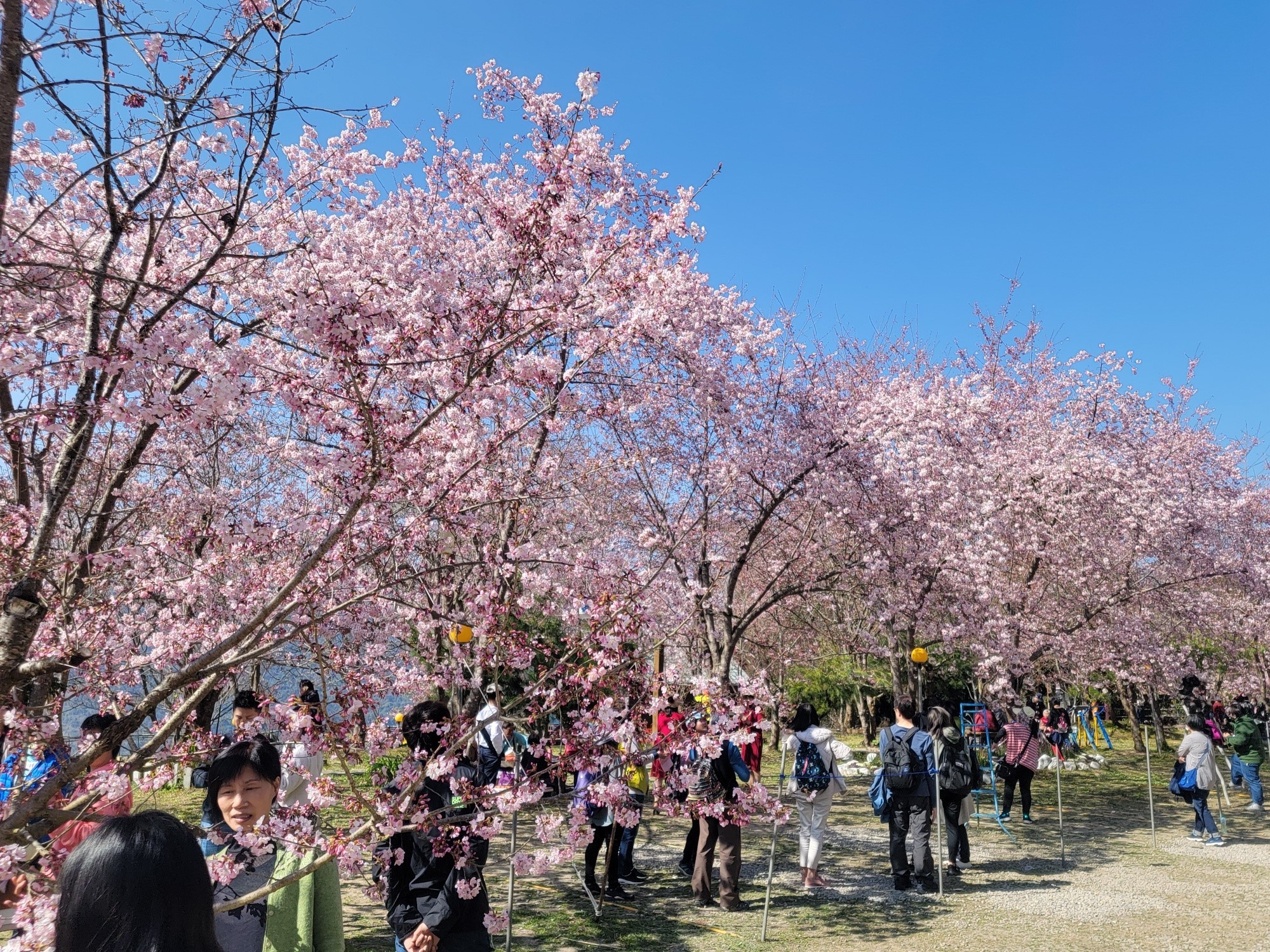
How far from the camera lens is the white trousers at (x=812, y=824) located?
803cm

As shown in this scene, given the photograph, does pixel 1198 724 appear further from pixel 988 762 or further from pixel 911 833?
pixel 911 833

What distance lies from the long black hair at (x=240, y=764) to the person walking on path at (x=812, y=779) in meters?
5.52

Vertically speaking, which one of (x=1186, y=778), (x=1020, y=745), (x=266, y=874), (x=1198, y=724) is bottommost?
(x=1186, y=778)

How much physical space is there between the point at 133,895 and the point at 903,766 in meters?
7.81

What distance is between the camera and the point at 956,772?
28.7 ft

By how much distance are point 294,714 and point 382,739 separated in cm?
76

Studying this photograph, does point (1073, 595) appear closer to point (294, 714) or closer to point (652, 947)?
point (652, 947)

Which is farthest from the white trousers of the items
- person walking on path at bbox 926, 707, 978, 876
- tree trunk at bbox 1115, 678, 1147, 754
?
tree trunk at bbox 1115, 678, 1147, 754

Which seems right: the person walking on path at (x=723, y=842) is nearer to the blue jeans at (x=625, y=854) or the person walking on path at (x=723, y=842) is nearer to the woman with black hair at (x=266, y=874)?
the blue jeans at (x=625, y=854)

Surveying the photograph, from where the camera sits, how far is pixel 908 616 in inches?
483

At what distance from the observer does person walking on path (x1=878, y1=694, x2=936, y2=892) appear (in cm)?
805

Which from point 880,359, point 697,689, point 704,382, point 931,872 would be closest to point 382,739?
point 697,689

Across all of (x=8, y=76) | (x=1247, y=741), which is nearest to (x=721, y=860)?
(x=8, y=76)

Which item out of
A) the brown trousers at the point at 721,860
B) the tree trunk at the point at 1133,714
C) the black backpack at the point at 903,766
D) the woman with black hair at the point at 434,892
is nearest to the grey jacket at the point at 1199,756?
the black backpack at the point at 903,766
